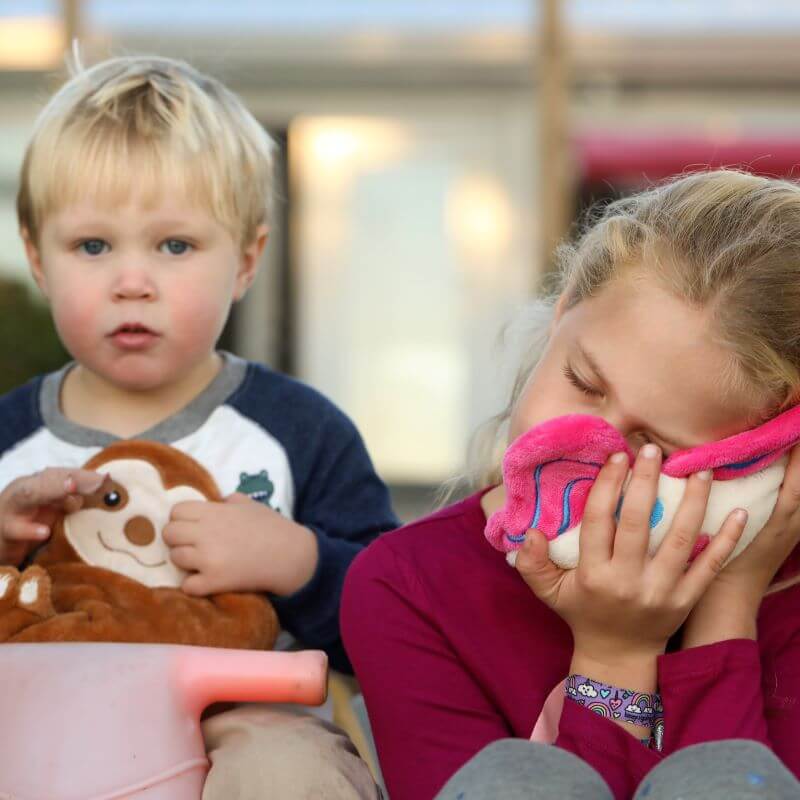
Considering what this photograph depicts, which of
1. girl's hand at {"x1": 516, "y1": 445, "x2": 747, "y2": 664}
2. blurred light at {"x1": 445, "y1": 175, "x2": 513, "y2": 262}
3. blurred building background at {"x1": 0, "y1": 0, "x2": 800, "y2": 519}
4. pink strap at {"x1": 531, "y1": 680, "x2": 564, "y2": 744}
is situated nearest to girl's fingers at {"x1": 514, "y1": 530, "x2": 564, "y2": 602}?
girl's hand at {"x1": 516, "y1": 445, "x2": 747, "y2": 664}

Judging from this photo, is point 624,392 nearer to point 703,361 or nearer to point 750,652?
point 703,361

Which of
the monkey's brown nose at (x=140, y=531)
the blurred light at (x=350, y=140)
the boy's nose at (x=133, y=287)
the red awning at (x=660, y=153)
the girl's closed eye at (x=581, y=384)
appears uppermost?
the girl's closed eye at (x=581, y=384)

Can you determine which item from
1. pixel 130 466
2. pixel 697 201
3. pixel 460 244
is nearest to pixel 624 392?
pixel 697 201

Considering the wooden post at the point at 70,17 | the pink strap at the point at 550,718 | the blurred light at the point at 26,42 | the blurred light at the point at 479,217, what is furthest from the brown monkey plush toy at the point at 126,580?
the blurred light at the point at 26,42

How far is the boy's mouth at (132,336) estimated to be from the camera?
5.25 ft

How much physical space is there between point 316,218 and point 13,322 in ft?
6.40

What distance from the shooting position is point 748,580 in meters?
1.33

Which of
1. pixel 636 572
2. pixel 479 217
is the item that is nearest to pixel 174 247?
pixel 636 572

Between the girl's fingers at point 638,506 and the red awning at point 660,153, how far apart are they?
491cm

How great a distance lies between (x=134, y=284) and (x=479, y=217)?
19.7ft

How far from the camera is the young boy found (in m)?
1.53

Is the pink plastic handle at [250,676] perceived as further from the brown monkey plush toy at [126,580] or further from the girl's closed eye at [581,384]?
the girl's closed eye at [581,384]

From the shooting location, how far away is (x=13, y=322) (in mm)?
6184

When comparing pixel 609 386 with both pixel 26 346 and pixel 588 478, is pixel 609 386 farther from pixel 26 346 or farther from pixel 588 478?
pixel 26 346
